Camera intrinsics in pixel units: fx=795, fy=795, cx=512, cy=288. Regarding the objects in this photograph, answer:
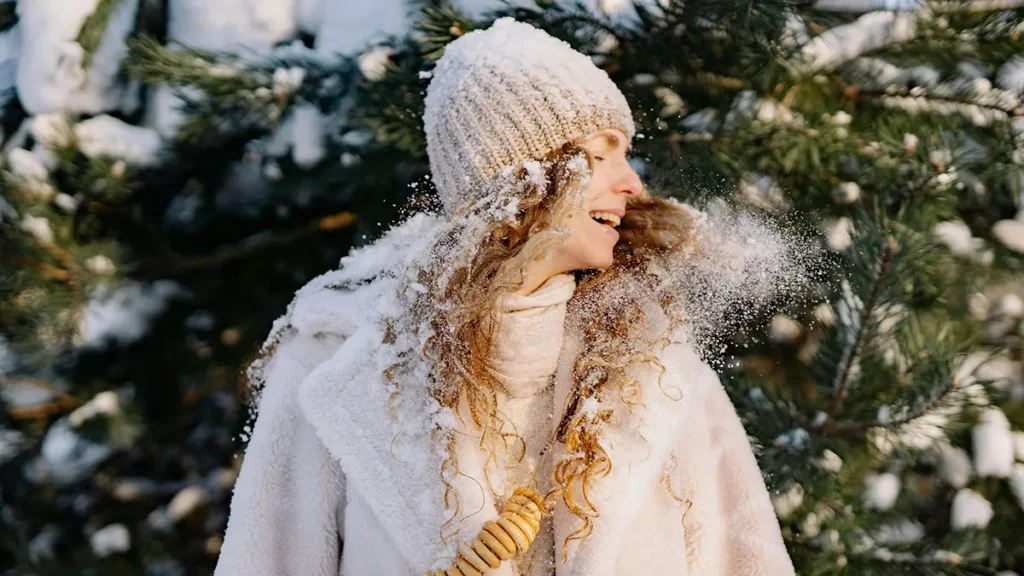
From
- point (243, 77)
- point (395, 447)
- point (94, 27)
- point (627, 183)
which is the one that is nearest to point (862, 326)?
point (627, 183)

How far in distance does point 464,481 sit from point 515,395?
115 mm

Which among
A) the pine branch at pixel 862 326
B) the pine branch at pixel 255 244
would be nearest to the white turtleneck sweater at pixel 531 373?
the pine branch at pixel 862 326

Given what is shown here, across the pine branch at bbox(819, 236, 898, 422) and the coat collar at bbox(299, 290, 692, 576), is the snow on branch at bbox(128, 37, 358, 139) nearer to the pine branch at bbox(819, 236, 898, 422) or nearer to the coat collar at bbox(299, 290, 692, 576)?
the coat collar at bbox(299, 290, 692, 576)

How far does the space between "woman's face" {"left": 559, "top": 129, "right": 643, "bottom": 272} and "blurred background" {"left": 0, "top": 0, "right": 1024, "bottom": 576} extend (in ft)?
0.56

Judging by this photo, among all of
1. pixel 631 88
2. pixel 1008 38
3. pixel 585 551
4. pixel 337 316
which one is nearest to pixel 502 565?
pixel 585 551

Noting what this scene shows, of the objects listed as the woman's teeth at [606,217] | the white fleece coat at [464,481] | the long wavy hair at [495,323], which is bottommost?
the white fleece coat at [464,481]

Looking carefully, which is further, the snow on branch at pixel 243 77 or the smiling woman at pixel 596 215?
the snow on branch at pixel 243 77

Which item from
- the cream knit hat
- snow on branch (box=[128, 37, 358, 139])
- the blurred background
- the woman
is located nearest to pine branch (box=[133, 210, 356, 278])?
the blurred background

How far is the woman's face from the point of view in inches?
34.7

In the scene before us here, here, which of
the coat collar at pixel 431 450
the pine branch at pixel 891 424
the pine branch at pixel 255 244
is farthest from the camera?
the pine branch at pixel 255 244

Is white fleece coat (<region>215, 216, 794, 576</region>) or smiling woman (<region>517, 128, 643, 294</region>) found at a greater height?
smiling woman (<region>517, 128, 643, 294</region>)

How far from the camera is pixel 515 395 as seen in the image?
925 millimetres

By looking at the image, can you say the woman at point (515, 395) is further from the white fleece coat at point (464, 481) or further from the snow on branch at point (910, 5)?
the snow on branch at point (910, 5)

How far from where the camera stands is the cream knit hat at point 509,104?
0.87 m
